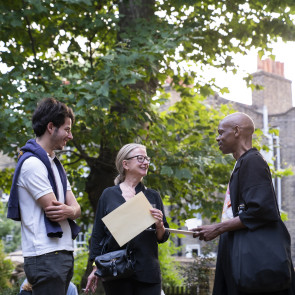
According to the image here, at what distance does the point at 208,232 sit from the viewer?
405 centimetres

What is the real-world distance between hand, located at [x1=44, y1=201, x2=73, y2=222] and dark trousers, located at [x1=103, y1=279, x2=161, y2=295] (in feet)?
3.77

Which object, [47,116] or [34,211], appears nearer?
[34,211]

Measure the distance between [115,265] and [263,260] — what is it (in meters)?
1.30

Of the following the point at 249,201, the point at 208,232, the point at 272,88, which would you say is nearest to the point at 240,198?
the point at 249,201

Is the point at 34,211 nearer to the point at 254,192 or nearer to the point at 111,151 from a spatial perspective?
the point at 254,192

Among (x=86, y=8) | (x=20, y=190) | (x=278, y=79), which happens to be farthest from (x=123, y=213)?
(x=278, y=79)

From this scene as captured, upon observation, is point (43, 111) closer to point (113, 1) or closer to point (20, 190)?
point (20, 190)

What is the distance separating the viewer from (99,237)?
4.82 metres

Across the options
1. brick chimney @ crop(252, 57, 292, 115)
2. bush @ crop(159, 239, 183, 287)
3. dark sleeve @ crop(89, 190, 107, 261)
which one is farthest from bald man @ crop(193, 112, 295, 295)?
brick chimney @ crop(252, 57, 292, 115)

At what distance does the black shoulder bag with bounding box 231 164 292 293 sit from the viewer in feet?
11.7

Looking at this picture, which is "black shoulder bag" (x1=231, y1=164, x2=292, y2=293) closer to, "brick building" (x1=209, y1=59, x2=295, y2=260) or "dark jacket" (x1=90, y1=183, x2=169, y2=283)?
"dark jacket" (x1=90, y1=183, x2=169, y2=283)

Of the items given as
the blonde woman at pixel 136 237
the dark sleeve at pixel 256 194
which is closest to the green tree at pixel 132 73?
the blonde woman at pixel 136 237

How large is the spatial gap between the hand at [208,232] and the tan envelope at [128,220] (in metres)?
0.38

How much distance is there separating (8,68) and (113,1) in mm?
2480
